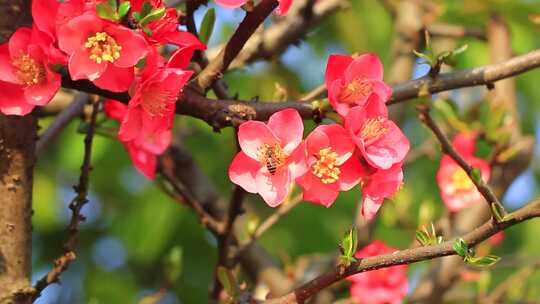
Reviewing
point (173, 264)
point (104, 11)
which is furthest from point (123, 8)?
point (173, 264)

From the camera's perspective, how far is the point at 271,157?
2.70 feet

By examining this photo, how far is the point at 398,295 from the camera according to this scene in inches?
53.6

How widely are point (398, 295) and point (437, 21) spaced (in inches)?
31.4

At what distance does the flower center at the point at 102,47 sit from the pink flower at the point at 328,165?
199 millimetres

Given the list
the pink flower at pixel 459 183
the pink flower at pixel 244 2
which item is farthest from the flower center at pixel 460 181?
the pink flower at pixel 244 2

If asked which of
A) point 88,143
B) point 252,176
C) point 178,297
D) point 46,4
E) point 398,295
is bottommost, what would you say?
point 178,297

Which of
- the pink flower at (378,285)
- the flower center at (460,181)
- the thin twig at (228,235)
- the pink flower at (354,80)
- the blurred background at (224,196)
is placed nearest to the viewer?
the pink flower at (354,80)

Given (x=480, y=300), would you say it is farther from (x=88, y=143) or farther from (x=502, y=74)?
(x=88, y=143)

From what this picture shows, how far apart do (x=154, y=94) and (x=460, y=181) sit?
2.55 ft

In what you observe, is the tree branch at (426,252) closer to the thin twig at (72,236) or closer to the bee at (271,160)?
the bee at (271,160)

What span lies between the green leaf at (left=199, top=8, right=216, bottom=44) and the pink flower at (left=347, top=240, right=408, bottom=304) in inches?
19.2

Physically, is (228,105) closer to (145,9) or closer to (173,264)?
(145,9)

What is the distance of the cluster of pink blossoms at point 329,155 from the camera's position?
81 centimetres

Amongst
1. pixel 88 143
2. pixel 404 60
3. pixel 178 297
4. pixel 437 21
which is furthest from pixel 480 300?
pixel 178 297
